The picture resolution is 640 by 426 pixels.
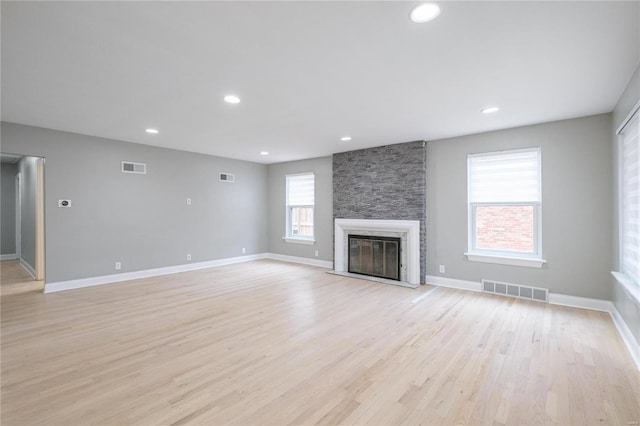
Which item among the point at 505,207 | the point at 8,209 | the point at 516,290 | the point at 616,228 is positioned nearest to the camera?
the point at 616,228

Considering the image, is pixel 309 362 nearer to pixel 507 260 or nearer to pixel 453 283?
pixel 453 283

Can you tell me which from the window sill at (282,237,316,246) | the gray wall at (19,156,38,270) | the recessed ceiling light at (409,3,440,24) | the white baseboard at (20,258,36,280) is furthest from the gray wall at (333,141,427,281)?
the white baseboard at (20,258,36,280)

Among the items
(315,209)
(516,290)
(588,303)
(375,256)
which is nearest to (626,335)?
(588,303)

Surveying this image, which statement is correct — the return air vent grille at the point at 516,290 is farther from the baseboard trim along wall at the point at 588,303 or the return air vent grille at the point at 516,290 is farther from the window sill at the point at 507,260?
the window sill at the point at 507,260

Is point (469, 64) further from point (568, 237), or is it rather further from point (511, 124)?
point (568, 237)

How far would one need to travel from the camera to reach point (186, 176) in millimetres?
6402

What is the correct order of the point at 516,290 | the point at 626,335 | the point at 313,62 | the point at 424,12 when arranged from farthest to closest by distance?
1. the point at 516,290
2. the point at 626,335
3. the point at 313,62
4. the point at 424,12

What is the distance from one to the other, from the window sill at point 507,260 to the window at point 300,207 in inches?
141

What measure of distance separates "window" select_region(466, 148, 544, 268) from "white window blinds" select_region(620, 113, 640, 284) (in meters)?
0.98

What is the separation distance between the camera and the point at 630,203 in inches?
120

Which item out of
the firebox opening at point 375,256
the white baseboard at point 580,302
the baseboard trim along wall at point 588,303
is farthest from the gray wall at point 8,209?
the white baseboard at point 580,302

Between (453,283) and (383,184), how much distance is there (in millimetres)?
2145

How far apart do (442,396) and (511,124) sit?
388cm

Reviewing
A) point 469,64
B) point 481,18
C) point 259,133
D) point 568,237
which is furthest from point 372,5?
point 568,237
